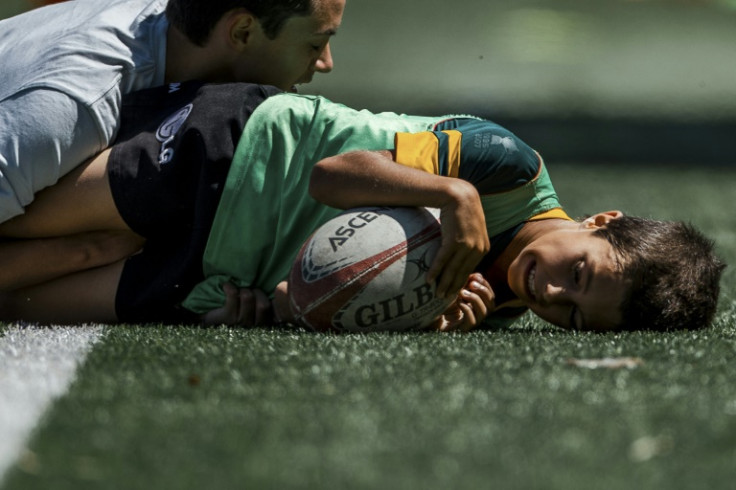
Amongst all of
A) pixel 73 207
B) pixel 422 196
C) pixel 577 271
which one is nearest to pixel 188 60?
pixel 73 207

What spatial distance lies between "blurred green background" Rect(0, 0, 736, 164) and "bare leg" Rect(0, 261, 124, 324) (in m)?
9.38

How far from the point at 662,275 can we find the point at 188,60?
5.78 ft

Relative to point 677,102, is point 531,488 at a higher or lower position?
higher

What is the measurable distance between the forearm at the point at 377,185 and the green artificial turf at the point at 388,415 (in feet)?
1.32

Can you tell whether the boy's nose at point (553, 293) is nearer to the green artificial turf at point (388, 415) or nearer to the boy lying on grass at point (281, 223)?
the boy lying on grass at point (281, 223)

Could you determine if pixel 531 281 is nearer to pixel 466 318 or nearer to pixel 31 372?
pixel 466 318

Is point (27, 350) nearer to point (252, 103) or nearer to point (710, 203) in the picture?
point (252, 103)

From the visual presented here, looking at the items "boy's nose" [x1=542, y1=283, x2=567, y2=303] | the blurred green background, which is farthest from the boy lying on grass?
the blurred green background

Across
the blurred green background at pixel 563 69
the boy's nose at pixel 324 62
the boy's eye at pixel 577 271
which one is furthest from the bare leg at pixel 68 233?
the blurred green background at pixel 563 69

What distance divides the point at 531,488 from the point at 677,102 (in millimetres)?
15261

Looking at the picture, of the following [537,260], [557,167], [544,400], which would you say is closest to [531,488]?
[544,400]

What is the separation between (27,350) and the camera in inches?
114

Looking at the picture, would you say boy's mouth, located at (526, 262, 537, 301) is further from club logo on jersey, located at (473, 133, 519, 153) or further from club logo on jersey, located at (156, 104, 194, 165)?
club logo on jersey, located at (156, 104, 194, 165)

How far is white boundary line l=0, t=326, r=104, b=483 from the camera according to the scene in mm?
2033
